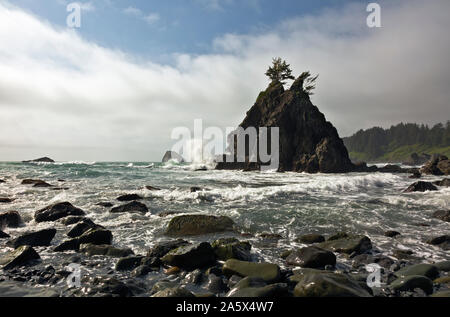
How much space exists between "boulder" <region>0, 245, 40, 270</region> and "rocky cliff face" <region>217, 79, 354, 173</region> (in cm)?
4894

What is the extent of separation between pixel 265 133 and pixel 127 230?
52541mm

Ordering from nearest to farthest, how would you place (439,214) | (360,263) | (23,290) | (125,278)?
(23,290), (125,278), (360,263), (439,214)

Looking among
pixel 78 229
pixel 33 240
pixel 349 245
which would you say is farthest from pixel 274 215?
pixel 33 240

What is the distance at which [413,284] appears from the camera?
4.79 m

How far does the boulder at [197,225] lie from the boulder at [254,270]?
12.1ft

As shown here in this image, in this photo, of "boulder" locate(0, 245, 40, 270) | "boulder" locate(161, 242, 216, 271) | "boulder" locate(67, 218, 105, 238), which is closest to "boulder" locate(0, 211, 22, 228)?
"boulder" locate(67, 218, 105, 238)

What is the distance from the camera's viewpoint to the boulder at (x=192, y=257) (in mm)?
5938

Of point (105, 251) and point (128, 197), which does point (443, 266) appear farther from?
point (128, 197)

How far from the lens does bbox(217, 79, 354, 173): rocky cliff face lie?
2004 inches

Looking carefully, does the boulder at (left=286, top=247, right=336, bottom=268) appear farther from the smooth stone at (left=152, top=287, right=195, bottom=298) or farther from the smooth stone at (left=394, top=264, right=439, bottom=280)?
the smooth stone at (left=152, top=287, right=195, bottom=298)
